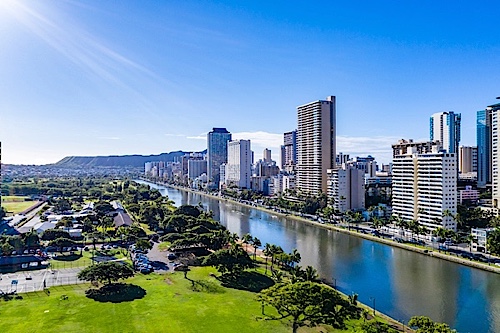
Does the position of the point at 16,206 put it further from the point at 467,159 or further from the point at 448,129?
the point at 467,159

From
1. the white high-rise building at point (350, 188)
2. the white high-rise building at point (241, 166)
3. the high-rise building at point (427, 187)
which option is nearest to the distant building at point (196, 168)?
the white high-rise building at point (241, 166)

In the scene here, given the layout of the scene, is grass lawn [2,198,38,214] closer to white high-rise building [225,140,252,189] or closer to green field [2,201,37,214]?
green field [2,201,37,214]

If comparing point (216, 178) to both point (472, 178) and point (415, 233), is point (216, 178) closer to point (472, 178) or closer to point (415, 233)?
point (472, 178)

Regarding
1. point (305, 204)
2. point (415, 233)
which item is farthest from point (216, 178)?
point (415, 233)

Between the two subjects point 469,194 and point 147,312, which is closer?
point 147,312

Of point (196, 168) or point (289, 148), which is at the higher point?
point (289, 148)

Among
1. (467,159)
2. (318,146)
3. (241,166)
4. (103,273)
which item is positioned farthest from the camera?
(241,166)

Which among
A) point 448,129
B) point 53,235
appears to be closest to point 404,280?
point 53,235

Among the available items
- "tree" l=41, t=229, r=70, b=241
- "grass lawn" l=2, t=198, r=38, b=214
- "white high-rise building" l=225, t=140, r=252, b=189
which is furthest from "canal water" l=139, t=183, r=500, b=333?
"white high-rise building" l=225, t=140, r=252, b=189
